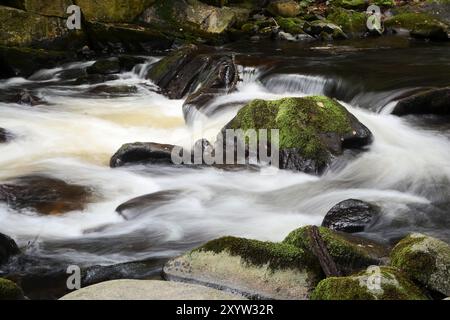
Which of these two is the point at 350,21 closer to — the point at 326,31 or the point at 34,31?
the point at 326,31

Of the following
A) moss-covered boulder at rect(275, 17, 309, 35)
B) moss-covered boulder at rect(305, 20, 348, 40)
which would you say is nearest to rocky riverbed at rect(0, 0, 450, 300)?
moss-covered boulder at rect(305, 20, 348, 40)

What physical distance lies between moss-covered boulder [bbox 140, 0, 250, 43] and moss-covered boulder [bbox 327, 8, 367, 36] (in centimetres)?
359

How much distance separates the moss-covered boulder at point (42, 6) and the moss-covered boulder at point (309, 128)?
9.13m

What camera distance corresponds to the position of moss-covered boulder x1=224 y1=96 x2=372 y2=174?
7422 mm

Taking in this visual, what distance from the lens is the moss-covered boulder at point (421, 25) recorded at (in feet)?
55.5

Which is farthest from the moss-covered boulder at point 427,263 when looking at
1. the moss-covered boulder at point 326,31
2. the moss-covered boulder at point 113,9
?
the moss-covered boulder at point 326,31

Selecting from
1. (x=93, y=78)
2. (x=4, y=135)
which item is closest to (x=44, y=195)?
(x=4, y=135)

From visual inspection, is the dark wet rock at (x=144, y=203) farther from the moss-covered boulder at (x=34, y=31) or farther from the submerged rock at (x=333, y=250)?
the moss-covered boulder at (x=34, y=31)

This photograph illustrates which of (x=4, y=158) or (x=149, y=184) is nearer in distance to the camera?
(x=149, y=184)

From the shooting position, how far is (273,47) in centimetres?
1627

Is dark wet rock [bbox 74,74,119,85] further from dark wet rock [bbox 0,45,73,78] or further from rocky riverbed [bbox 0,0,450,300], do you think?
dark wet rock [bbox 0,45,73,78]
